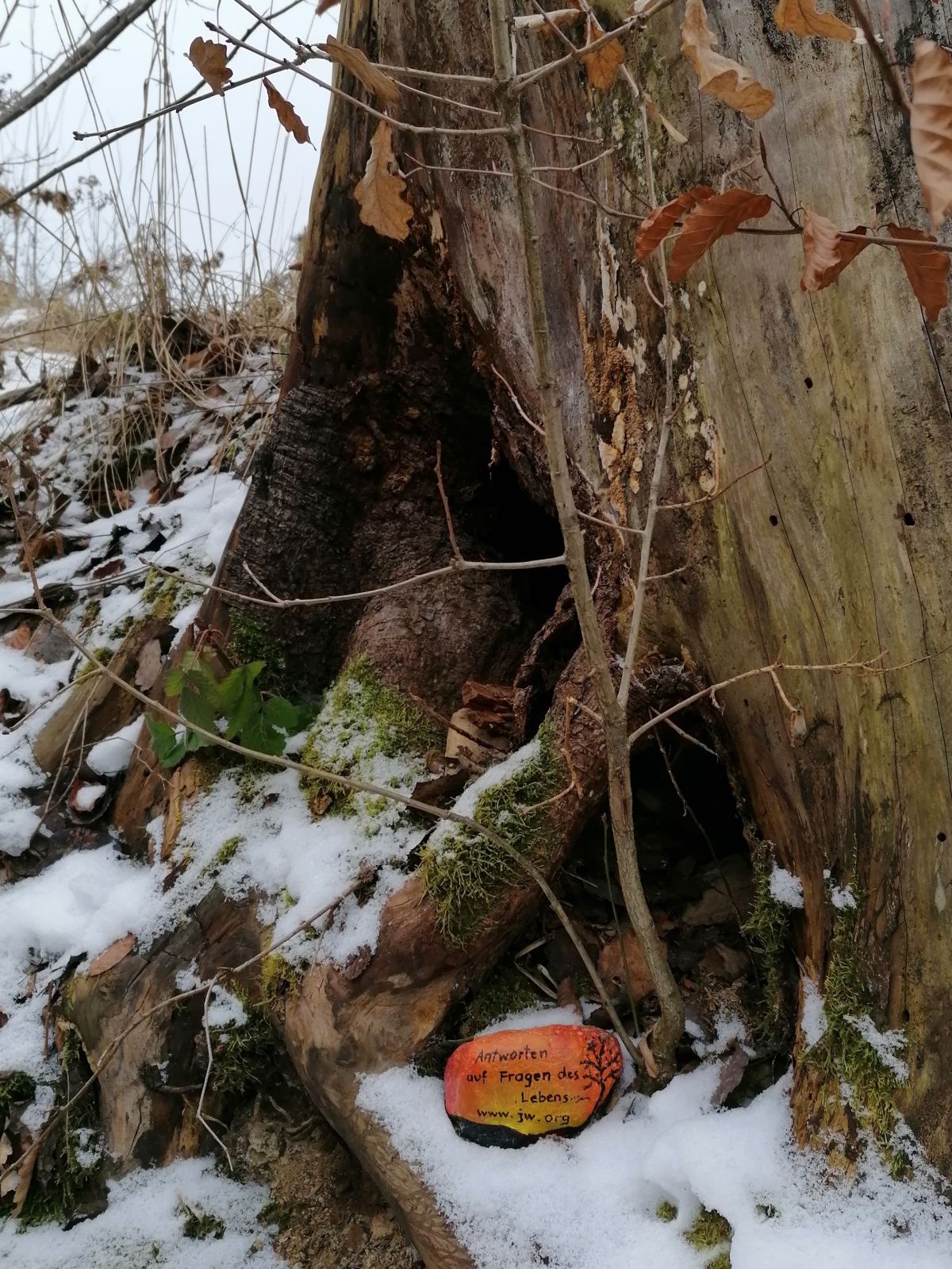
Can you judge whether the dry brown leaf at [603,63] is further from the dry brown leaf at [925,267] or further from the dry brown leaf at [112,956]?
the dry brown leaf at [112,956]

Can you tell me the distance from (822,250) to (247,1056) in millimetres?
1975

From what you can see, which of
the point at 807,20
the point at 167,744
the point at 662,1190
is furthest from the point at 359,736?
the point at 807,20

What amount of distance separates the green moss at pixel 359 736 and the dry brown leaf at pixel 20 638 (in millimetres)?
1412

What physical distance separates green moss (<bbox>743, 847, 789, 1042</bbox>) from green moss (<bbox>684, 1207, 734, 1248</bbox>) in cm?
37

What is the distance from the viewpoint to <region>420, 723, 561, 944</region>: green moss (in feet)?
5.95

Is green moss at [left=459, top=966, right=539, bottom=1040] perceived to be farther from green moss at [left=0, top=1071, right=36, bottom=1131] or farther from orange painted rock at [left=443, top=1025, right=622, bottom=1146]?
green moss at [left=0, top=1071, right=36, bottom=1131]

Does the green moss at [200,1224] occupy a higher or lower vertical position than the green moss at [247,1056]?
lower

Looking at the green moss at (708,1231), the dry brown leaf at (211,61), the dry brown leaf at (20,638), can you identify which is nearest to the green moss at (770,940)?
the green moss at (708,1231)

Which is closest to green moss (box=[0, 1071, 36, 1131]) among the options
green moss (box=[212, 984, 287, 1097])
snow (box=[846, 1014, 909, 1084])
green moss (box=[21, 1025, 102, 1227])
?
green moss (box=[21, 1025, 102, 1227])

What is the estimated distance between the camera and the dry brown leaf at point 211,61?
1.37 meters

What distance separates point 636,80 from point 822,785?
1443 mm

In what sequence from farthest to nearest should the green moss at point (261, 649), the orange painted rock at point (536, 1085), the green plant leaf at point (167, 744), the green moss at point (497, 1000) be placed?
the green moss at point (261, 649) → the green plant leaf at point (167, 744) → the green moss at point (497, 1000) → the orange painted rock at point (536, 1085)

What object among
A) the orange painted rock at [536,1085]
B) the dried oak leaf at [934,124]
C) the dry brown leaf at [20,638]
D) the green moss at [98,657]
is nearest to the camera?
the dried oak leaf at [934,124]

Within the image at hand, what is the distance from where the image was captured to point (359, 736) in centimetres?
232
